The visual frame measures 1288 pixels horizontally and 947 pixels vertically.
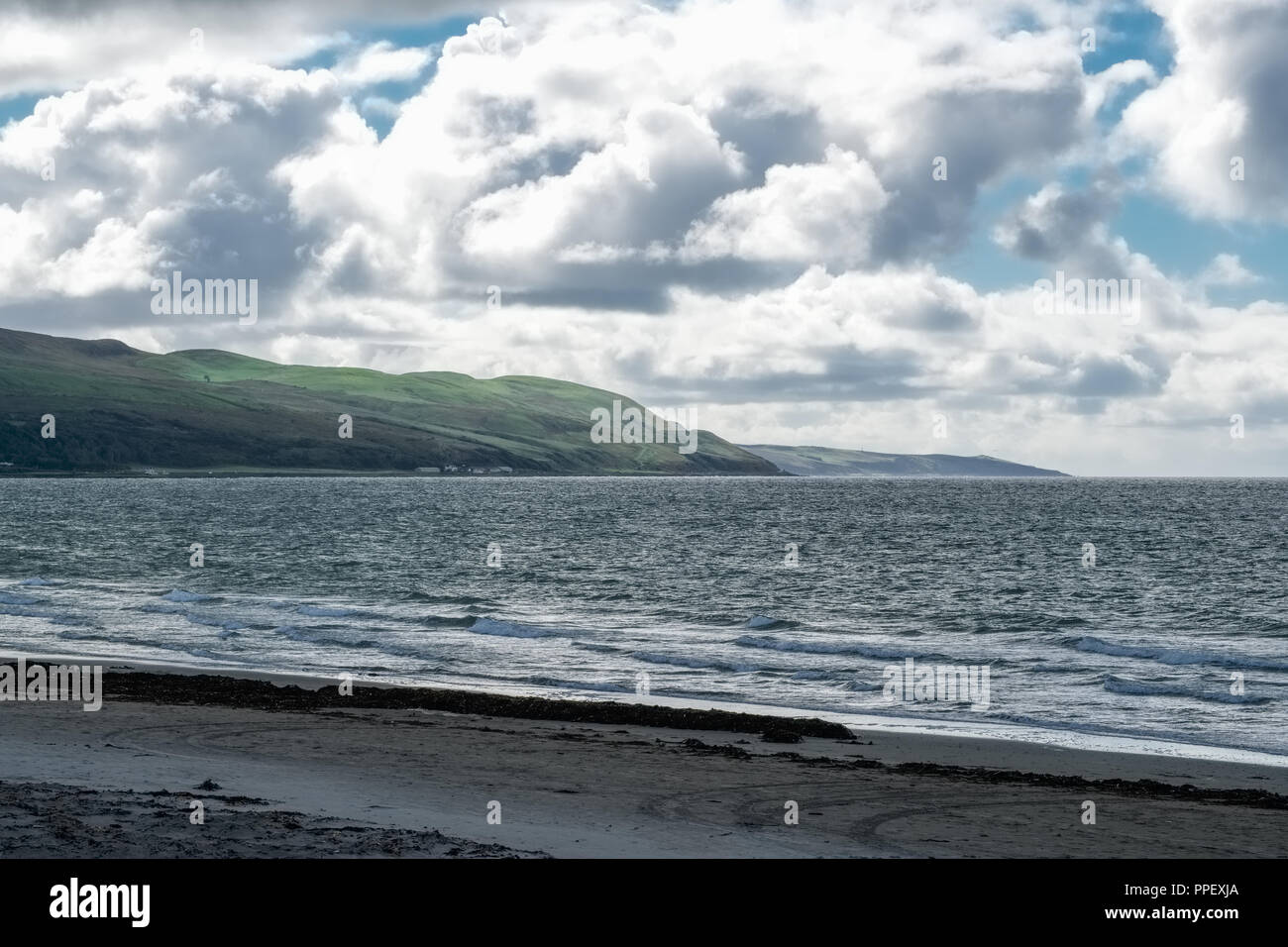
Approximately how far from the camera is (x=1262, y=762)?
75.8 feet

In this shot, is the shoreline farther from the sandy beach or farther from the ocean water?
the ocean water

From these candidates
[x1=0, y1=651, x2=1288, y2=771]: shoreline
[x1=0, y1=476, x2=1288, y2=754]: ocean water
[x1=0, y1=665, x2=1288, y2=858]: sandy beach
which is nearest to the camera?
[x1=0, y1=665, x2=1288, y2=858]: sandy beach

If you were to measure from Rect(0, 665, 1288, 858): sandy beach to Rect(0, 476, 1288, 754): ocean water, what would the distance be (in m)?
6.20

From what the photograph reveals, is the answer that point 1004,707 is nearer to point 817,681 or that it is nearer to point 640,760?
point 817,681

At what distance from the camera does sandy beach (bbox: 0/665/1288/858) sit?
1407 centimetres

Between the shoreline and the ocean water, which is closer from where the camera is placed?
the shoreline

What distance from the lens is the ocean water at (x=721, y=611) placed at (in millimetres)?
33312

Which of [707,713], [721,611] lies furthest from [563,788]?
[721,611]

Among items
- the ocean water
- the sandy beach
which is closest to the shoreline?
the sandy beach

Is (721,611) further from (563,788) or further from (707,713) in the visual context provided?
(563,788)

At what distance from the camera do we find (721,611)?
173ft

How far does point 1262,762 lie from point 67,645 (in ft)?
116
